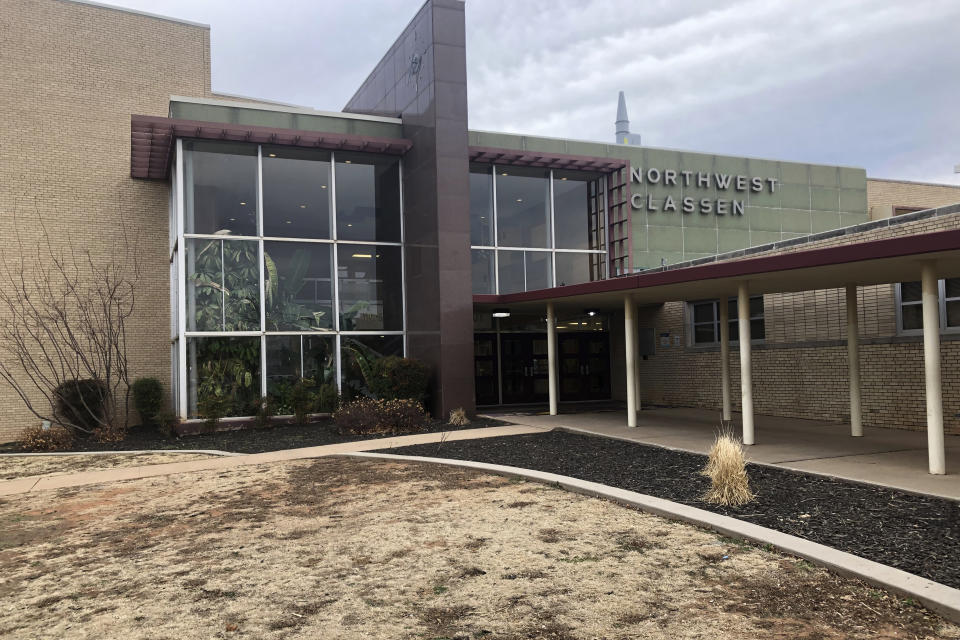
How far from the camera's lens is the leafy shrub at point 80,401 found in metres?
17.5

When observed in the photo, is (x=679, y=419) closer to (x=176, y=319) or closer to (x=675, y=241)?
(x=675, y=241)

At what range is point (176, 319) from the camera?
17.9 meters

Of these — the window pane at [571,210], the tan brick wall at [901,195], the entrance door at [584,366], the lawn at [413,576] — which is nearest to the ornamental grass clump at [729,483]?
the lawn at [413,576]

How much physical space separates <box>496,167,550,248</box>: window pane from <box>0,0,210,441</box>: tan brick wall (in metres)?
9.79

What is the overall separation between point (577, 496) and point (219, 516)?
13.4 feet

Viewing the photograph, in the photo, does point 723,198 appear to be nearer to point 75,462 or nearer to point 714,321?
point 714,321

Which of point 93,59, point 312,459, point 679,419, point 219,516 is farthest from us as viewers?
point 93,59

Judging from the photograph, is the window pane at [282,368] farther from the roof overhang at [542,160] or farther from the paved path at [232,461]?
the roof overhang at [542,160]

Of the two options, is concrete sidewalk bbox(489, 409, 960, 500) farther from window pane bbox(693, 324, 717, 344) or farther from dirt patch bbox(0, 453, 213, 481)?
dirt patch bbox(0, 453, 213, 481)

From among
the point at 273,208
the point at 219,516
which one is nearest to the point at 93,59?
the point at 273,208

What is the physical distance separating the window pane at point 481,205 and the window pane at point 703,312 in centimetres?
608

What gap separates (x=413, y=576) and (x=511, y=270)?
1502 cm

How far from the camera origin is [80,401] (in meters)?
17.6

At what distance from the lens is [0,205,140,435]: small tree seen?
18.0 m
